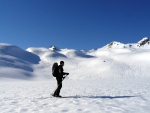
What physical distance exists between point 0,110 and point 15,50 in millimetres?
100516

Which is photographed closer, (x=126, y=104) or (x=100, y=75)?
(x=126, y=104)

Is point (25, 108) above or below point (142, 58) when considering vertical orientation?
below

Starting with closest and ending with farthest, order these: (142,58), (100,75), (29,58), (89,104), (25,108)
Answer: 1. (25,108)
2. (89,104)
3. (100,75)
4. (142,58)
5. (29,58)

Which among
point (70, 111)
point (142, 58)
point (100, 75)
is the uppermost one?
point (142, 58)

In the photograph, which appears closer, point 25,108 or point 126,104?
point 25,108

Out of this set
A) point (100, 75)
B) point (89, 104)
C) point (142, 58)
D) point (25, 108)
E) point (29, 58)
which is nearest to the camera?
point (25, 108)

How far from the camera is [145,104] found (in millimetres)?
11492

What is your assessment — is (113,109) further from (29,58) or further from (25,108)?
(29,58)

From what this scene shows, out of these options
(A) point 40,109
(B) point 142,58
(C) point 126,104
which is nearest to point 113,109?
(C) point 126,104

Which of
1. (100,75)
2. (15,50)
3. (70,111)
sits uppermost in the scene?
(15,50)

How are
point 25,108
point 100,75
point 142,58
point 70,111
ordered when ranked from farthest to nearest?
point 142,58 < point 100,75 < point 25,108 < point 70,111

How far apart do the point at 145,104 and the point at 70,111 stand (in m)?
3.61

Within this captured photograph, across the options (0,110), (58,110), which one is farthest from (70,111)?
(0,110)

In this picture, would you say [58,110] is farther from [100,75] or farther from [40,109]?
[100,75]
